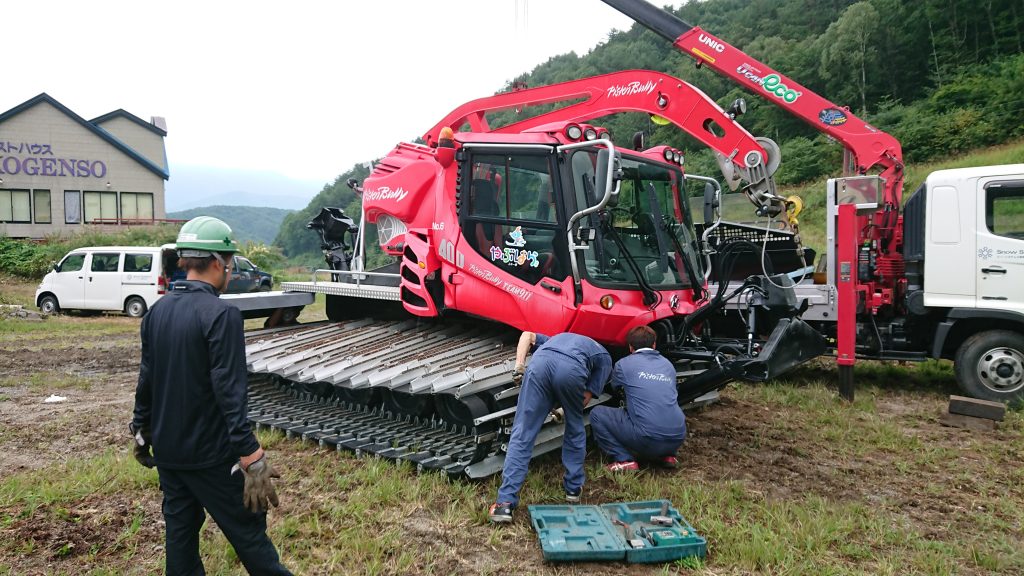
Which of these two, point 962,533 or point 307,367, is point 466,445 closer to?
point 307,367

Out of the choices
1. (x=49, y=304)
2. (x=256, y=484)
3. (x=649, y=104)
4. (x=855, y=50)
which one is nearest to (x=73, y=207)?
(x=49, y=304)

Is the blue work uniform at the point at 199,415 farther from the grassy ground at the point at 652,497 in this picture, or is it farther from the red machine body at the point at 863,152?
the red machine body at the point at 863,152

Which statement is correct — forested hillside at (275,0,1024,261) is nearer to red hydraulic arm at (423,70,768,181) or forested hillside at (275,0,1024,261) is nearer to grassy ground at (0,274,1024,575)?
red hydraulic arm at (423,70,768,181)

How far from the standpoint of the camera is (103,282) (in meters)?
15.8

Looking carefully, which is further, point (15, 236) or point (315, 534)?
point (15, 236)

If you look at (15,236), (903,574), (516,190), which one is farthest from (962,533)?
(15,236)

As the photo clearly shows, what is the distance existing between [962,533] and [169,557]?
13.4 ft

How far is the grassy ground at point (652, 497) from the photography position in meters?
3.63

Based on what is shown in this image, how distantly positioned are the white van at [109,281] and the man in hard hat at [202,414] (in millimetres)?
13992

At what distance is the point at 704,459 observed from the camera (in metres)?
5.20

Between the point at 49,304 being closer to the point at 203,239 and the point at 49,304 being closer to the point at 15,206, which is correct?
the point at 15,206

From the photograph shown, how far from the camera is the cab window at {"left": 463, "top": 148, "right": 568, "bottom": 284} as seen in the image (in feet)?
16.7

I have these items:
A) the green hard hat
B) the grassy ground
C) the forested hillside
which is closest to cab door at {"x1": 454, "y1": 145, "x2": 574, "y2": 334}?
the grassy ground

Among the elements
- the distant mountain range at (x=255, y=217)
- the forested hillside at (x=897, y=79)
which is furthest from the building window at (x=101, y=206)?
the distant mountain range at (x=255, y=217)
